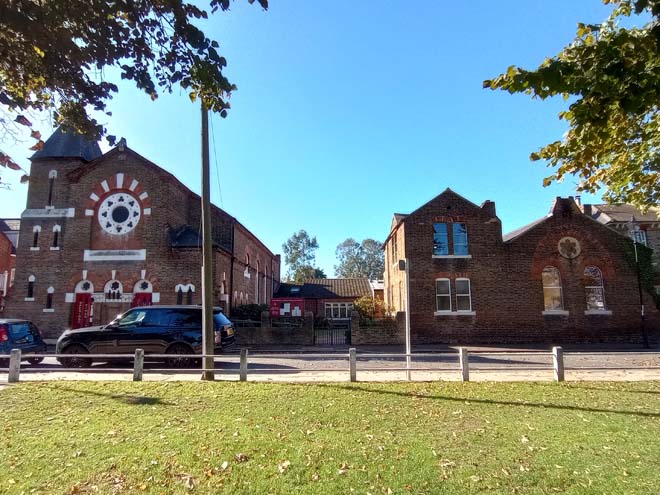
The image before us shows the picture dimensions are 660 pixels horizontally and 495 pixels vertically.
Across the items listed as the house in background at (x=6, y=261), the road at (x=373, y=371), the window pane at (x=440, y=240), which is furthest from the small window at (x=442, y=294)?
the house in background at (x=6, y=261)

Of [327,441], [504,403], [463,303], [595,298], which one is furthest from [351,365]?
[595,298]

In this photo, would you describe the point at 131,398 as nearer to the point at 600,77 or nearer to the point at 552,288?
the point at 600,77

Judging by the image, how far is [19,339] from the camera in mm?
13430

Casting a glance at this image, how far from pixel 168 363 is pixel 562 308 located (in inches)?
777

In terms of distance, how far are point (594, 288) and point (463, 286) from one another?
281 inches

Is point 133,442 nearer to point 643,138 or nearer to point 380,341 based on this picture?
point 643,138

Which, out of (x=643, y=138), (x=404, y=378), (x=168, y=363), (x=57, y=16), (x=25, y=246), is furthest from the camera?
(x=25, y=246)

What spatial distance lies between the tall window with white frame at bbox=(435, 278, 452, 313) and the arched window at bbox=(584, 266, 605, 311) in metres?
7.43

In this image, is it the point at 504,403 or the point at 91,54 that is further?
the point at 504,403

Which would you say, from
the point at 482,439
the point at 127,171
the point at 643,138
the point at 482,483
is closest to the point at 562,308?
the point at 643,138

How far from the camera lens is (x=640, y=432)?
237 inches

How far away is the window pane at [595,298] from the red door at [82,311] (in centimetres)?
2734

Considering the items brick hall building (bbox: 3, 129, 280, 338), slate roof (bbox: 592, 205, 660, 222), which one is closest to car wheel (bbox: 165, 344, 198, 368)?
brick hall building (bbox: 3, 129, 280, 338)

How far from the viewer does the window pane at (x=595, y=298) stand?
2214 cm
